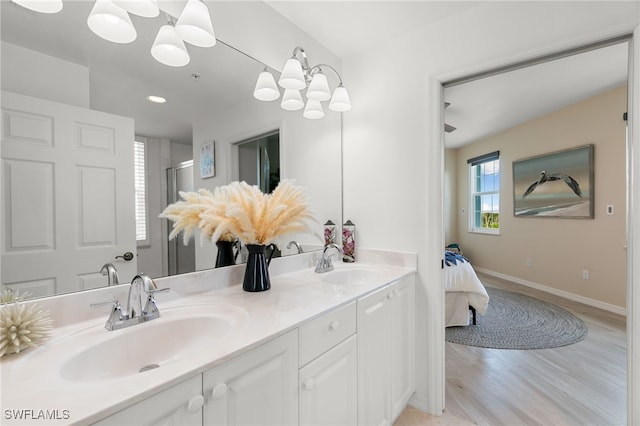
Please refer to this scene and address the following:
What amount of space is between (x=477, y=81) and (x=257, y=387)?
Answer: 3.01 meters

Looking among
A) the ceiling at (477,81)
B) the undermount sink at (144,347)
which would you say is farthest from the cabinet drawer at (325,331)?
the ceiling at (477,81)

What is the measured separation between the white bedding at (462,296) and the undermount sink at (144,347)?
2486mm

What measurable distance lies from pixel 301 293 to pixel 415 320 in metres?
0.91

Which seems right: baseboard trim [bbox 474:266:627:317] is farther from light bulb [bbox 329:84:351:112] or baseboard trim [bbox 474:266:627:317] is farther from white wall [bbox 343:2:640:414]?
light bulb [bbox 329:84:351:112]

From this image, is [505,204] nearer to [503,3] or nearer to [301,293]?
[503,3]

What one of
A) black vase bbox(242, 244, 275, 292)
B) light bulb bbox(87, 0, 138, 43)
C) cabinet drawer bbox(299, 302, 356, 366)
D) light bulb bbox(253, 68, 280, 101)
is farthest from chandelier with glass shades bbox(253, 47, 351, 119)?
cabinet drawer bbox(299, 302, 356, 366)

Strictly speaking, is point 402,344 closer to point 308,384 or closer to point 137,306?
point 308,384

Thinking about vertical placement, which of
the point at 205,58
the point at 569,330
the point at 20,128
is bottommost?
the point at 569,330

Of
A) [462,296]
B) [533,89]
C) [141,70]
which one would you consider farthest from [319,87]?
[533,89]

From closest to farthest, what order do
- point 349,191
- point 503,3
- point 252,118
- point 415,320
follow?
point 503,3 < point 252,118 < point 415,320 < point 349,191

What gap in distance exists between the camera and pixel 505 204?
182 inches

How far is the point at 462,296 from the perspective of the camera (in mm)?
2781

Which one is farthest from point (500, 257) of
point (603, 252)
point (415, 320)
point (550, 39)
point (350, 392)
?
point (350, 392)

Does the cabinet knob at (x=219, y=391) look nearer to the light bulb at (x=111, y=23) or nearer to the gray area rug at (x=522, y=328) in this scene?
the light bulb at (x=111, y=23)
